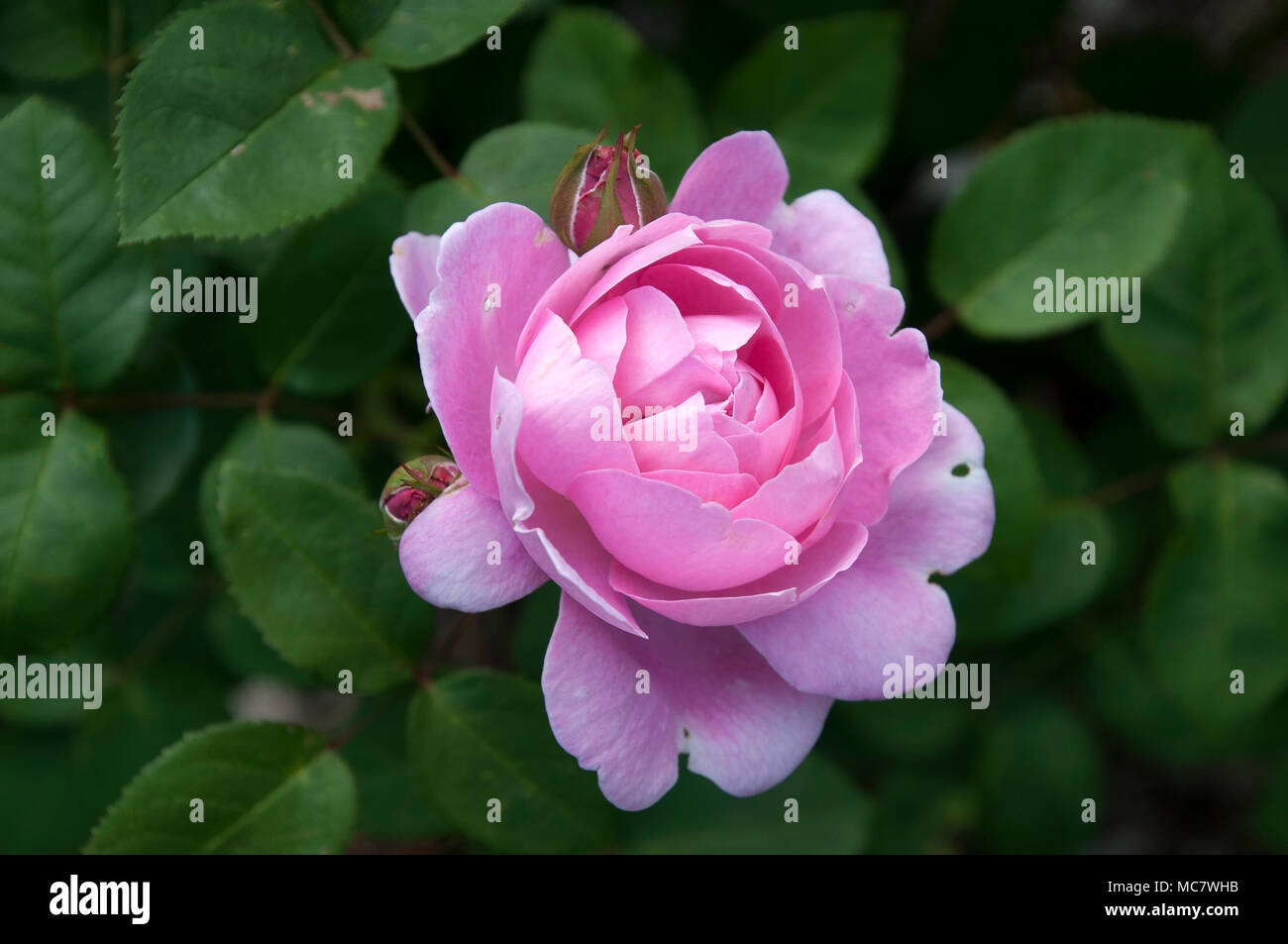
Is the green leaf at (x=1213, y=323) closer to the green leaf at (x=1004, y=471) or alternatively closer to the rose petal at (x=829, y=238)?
the green leaf at (x=1004, y=471)

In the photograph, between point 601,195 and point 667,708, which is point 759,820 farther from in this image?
point 601,195

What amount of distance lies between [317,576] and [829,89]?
144cm

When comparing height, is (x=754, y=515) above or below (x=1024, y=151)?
below

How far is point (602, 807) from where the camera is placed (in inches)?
65.7

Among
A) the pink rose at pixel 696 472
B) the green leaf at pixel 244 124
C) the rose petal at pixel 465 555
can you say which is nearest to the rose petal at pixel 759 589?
the pink rose at pixel 696 472

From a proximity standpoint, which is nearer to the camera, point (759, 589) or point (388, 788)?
point (759, 589)

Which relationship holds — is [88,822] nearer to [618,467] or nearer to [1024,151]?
[618,467]

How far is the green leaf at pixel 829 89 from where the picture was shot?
2.06 metres

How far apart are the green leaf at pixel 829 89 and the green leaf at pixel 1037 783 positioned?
147cm

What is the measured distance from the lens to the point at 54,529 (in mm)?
1550

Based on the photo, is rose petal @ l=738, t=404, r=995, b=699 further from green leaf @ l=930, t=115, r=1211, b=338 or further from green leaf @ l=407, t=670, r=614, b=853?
green leaf @ l=930, t=115, r=1211, b=338

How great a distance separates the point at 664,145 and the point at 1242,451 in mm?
1425

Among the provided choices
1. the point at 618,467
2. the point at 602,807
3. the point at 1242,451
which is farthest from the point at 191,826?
the point at 1242,451

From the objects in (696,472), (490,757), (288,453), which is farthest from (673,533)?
(288,453)
